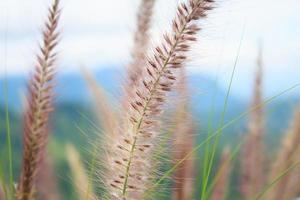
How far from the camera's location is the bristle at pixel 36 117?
96.8 inches

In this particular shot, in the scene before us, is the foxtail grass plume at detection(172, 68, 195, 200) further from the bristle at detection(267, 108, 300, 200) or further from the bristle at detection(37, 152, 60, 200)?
the bristle at detection(37, 152, 60, 200)

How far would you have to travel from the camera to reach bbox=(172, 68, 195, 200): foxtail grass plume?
2.44 m

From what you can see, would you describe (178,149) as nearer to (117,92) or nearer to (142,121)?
(117,92)

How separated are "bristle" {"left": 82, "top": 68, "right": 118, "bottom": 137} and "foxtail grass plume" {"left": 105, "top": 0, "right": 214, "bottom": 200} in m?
0.39

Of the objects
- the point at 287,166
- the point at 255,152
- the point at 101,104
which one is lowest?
the point at 255,152

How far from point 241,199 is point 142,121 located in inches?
84.8

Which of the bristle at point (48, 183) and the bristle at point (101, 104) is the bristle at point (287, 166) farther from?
the bristle at point (48, 183)

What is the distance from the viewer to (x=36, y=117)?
97.3 inches

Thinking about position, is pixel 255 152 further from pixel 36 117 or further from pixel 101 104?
pixel 36 117

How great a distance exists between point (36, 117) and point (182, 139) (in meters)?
0.52

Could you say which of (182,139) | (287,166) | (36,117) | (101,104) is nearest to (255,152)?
(287,166)

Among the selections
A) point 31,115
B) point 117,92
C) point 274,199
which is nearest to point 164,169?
point 117,92

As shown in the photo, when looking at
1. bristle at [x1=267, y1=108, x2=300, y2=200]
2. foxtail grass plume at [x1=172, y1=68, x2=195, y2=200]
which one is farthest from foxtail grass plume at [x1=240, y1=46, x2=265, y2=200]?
foxtail grass plume at [x1=172, y1=68, x2=195, y2=200]

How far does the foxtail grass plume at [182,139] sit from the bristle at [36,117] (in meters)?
0.43
